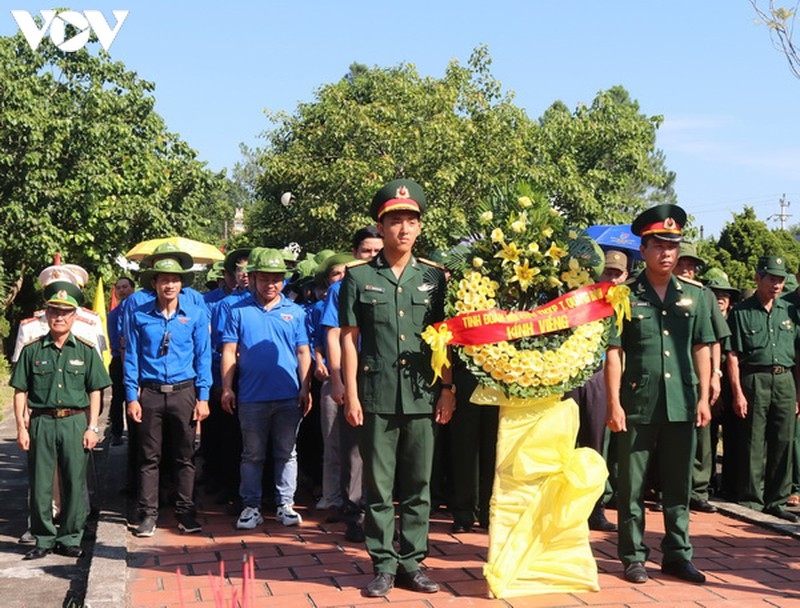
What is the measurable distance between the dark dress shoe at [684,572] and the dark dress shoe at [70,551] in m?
3.94

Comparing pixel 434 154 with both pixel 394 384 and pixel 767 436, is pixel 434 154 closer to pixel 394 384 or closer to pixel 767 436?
pixel 767 436

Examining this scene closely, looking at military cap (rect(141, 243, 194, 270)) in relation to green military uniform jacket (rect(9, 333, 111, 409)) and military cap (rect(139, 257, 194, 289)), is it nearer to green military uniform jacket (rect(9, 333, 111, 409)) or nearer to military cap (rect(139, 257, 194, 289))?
military cap (rect(139, 257, 194, 289))

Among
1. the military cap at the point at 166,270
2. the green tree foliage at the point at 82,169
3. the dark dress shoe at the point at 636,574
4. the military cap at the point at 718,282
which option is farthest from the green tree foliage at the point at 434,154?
the dark dress shoe at the point at 636,574

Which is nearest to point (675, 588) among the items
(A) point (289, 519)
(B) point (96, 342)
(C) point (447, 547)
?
(C) point (447, 547)

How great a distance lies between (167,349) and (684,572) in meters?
3.85

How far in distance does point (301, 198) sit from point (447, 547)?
1004 inches

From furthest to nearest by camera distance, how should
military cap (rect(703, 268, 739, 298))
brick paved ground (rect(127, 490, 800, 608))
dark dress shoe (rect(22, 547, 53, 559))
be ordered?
military cap (rect(703, 268, 739, 298))
dark dress shoe (rect(22, 547, 53, 559))
brick paved ground (rect(127, 490, 800, 608))

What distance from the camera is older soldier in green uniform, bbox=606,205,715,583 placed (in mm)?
6062

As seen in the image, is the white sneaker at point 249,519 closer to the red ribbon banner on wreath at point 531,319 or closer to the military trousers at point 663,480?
the red ribbon banner on wreath at point 531,319

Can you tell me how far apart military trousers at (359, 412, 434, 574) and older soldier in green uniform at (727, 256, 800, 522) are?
376 centimetres

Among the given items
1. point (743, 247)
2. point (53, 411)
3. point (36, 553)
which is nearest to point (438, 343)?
point (53, 411)

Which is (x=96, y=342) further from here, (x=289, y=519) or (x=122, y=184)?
(x=122, y=184)

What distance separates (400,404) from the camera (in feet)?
19.2

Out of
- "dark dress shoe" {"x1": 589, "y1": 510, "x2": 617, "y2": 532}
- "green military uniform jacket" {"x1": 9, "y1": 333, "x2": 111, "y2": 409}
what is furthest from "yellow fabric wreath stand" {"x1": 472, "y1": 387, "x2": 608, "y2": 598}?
"green military uniform jacket" {"x1": 9, "y1": 333, "x2": 111, "y2": 409}
